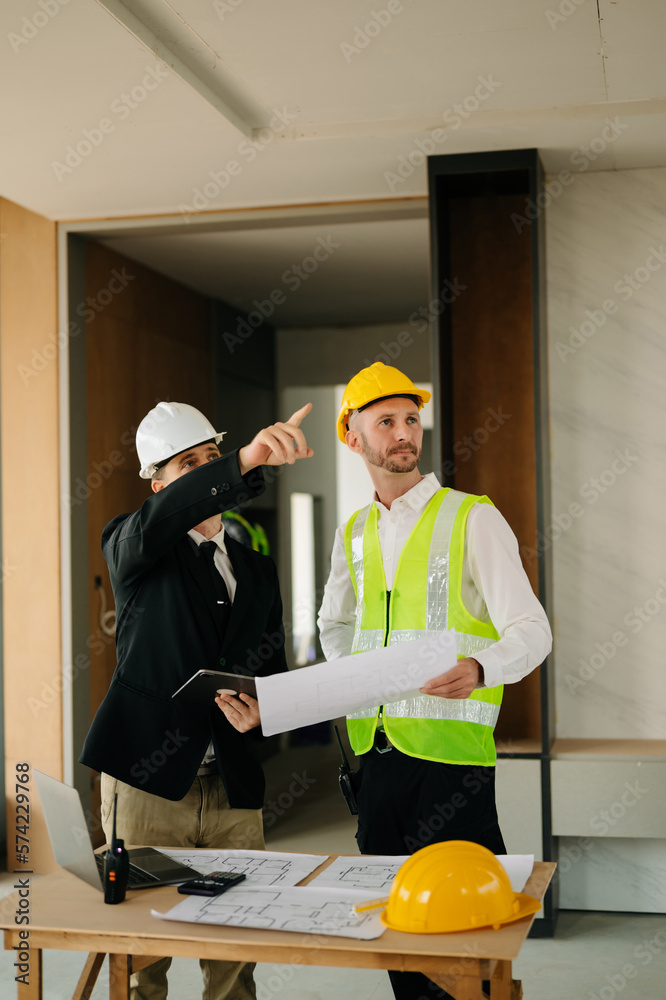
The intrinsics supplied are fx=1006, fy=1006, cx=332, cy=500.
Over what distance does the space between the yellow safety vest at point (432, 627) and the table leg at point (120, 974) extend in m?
0.83

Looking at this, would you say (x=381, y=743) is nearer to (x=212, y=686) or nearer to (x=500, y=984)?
(x=212, y=686)

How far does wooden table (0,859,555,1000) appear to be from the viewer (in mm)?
1671

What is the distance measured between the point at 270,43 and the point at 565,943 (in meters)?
3.37

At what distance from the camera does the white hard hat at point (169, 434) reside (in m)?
2.74

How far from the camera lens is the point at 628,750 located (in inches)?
158

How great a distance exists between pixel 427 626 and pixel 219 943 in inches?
38.4

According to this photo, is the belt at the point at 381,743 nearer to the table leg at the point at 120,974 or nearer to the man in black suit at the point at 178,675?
the man in black suit at the point at 178,675

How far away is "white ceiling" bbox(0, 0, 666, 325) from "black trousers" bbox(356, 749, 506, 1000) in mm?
2092

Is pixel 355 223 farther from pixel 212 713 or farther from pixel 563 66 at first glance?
pixel 212 713

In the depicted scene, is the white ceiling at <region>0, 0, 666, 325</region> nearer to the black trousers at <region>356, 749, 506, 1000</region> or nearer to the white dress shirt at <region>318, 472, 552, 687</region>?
the white dress shirt at <region>318, 472, 552, 687</region>

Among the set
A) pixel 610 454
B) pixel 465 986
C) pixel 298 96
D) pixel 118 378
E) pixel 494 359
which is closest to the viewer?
pixel 465 986

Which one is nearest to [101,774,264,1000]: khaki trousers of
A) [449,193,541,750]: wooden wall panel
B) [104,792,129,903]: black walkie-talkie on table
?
[104,792,129,903]: black walkie-talkie on table

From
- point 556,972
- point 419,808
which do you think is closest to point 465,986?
point 419,808

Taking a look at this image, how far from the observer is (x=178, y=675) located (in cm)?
256
